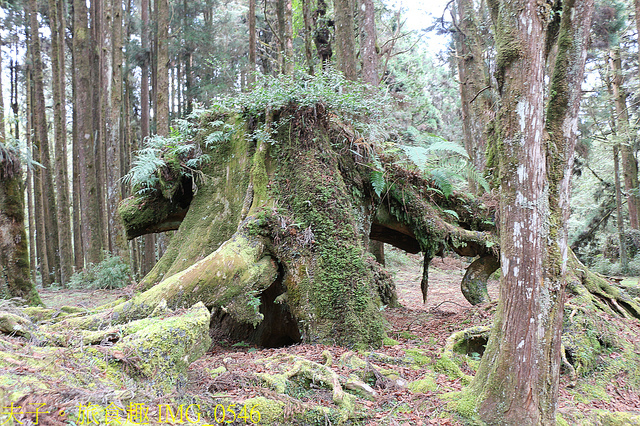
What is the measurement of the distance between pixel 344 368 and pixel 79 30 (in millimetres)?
15262

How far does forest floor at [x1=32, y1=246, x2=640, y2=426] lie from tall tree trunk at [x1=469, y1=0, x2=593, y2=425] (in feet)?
2.21

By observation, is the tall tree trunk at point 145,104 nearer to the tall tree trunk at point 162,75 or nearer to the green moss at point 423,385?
the tall tree trunk at point 162,75

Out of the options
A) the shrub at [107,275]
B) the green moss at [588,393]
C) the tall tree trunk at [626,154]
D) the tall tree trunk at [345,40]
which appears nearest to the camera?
the green moss at [588,393]

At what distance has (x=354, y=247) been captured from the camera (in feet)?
18.4

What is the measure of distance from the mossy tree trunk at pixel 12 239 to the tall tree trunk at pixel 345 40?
22.5 ft

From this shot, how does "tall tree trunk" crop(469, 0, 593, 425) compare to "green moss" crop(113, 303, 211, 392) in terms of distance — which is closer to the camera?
"green moss" crop(113, 303, 211, 392)

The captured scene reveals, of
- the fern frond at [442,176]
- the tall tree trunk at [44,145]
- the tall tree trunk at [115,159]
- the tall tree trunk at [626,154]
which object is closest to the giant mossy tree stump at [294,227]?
the fern frond at [442,176]

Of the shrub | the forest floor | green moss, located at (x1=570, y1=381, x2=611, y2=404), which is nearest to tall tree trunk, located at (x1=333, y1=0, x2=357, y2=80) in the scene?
the forest floor

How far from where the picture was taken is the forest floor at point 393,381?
11.6 feet

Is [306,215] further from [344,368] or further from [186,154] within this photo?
[186,154]

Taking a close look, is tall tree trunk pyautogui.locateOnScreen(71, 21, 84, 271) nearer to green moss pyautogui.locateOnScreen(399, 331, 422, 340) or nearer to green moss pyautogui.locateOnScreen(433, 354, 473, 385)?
green moss pyautogui.locateOnScreen(399, 331, 422, 340)

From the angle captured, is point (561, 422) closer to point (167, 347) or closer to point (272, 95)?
point (167, 347)

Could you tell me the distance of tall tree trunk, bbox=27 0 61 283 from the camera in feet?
47.4

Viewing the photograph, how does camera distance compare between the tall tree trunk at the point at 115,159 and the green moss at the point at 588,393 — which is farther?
the tall tree trunk at the point at 115,159
